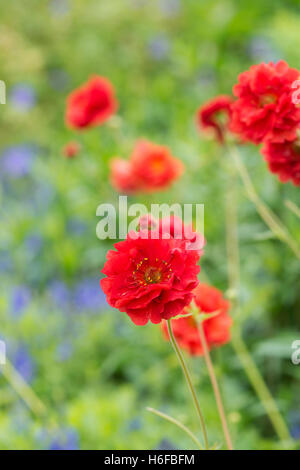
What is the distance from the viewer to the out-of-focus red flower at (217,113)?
0.85 m

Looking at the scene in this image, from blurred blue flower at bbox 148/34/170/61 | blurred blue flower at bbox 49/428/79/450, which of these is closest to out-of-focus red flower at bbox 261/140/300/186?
blurred blue flower at bbox 49/428/79/450

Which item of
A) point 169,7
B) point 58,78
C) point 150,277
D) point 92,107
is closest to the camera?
point 150,277

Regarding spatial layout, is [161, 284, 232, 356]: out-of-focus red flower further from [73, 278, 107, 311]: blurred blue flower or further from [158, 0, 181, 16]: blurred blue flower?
[158, 0, 181, 16]: blurred blue flower

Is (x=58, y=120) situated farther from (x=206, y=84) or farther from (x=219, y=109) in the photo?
(x=219, y=109)

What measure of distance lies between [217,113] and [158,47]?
2584 mm

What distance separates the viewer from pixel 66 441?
3.24 feet

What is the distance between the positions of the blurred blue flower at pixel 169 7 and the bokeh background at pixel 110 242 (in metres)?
0.04

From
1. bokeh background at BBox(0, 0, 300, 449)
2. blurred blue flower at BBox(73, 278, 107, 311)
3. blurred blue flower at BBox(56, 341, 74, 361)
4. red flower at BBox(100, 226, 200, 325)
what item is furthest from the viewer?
blurred blue flower at BBox(73, 278, 107, 311)

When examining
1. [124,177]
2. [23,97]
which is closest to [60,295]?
[124,177]

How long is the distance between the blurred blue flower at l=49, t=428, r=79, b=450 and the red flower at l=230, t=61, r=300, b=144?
64 centimetres

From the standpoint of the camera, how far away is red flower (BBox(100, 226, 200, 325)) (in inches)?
19.4

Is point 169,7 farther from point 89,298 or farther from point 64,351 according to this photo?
point 64,351

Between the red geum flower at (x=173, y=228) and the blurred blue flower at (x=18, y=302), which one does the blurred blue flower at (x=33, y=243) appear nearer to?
the blurred blue flower at (x=18, y=302)
